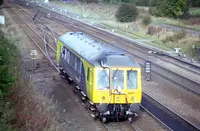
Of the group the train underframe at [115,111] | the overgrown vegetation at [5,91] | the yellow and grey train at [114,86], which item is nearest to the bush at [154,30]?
the yellow and grey train at [114,86]

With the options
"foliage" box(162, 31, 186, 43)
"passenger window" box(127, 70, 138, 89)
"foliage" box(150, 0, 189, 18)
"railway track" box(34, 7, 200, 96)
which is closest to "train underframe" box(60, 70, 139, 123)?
"passenger window" box(127, 70, 138, 89)

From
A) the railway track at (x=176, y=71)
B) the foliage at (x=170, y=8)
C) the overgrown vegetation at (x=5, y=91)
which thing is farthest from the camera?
the foliage at (x=170, y=8)

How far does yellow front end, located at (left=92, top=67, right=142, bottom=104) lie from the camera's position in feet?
51.2

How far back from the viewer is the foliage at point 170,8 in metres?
69.4

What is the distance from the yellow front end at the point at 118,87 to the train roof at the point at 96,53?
297 millimetres

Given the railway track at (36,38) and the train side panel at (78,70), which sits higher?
the train side panel at (78,70)

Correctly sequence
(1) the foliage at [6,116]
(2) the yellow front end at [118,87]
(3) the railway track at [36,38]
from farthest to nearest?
(3) the railway track at [36,38]
(2) the yellow front end at [118,87]
(1) the foliage at [6,116]

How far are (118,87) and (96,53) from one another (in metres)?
2.16

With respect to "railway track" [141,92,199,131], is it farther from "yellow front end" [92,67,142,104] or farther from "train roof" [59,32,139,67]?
"train roof" [59,32,139,67]

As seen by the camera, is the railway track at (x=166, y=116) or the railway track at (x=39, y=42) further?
the railway track at (x=166, y=116)

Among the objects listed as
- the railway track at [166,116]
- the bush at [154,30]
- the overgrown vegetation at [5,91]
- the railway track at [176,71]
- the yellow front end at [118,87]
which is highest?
the overgrown vegetation at [5,91]

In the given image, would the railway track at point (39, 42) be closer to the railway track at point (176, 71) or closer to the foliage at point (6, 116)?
the foliage at point (6, 116)

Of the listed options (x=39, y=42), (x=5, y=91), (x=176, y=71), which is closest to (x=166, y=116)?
(x=5, y=91)

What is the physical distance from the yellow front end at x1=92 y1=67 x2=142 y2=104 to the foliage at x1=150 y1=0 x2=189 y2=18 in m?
55.2
